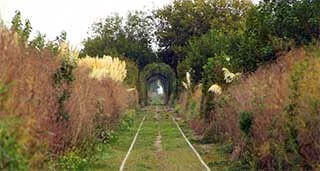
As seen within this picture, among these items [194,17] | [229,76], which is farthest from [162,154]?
[194,17]

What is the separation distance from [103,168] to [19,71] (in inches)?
340

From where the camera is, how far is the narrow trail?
20141mm

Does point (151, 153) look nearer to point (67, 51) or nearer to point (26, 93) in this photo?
point (67, 51)

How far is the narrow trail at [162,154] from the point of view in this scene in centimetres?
2014

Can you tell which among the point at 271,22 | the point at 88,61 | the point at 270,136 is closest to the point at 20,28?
the point at 270,136

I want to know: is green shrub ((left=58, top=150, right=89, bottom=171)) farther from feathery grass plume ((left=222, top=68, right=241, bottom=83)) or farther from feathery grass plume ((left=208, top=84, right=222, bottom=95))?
feathery grass plume ((left=208, top=84, right=222, bottom=95))

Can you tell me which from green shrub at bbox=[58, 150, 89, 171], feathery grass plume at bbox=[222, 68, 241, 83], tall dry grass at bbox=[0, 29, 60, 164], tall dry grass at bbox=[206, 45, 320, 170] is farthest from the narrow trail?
tall dry grass at bbox=[0, 29, 60, 164]

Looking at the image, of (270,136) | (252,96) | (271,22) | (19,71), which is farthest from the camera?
(271,22)

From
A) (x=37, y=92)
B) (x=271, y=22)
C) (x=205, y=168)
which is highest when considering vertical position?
(x=271, y=22)

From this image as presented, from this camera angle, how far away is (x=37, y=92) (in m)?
13.0

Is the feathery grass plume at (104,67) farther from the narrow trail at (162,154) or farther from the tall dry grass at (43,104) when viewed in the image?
the tall dry grass at (43,104)

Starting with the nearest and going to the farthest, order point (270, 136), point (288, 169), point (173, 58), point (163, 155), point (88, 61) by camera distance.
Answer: point (288, 169)
point (270, 136)
point (163, 155)
point (88, 61)
point (173, 58)

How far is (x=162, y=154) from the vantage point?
2405 centimetres

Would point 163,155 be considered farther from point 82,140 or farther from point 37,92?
point 37,92
